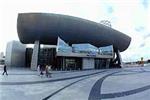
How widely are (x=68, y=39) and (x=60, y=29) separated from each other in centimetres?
464

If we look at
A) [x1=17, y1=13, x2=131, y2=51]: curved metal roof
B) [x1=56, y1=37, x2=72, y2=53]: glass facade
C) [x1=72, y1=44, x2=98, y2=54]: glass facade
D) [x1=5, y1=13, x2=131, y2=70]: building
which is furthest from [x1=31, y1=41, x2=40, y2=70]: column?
[x1=72, y1=44, x2=98, y2=54]: glass facade

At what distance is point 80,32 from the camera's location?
43.8 metres

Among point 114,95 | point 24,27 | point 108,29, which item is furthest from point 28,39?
point 114,95

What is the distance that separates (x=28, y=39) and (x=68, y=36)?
27.3 feet

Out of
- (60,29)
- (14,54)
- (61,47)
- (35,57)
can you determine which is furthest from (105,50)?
(14,54)

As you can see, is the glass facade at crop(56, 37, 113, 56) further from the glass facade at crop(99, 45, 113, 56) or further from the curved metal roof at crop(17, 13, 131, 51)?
the curved metal roof at crop(17, 13, 131, 51)

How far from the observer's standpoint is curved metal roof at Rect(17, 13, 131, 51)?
128 ft

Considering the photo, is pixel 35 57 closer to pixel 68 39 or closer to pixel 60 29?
pixel 60 29

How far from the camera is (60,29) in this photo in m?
41.3

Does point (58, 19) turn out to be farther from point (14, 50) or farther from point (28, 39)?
point (14, 50)

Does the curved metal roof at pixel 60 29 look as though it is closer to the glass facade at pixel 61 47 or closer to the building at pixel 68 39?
the building at pixel 68 39

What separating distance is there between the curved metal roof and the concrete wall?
366 inches

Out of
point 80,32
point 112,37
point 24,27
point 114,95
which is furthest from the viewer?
point 112,37

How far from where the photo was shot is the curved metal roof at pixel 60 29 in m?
38.9
